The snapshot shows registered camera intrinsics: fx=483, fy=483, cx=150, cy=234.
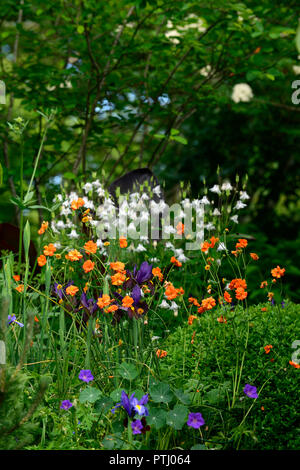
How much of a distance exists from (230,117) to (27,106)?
403 cm

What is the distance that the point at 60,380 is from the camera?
218 cm

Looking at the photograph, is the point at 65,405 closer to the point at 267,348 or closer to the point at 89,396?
the point at 89,396

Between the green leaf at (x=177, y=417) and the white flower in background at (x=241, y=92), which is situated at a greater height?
the white flower in background at (x=241, y=92)

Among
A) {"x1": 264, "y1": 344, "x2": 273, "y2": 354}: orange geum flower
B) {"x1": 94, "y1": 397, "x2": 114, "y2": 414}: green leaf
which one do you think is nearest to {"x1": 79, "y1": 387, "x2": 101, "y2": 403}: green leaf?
{"x1": 94, "y1": 397, "x2": 114, "y2": 414}: green leaf

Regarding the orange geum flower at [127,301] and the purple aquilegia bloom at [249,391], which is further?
the orange geum flower at [127,301]

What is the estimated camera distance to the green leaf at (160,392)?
1863 mm

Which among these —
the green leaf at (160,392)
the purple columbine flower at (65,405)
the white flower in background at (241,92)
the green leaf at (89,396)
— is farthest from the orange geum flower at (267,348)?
the white flower in background at (241,92)

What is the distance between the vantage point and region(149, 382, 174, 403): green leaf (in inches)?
73.4

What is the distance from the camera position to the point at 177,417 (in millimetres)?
1810

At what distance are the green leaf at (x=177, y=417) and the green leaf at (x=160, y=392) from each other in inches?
1.9

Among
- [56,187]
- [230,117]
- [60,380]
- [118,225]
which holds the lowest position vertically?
[60,380]

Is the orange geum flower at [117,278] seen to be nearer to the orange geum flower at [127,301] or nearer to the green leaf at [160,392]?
the orange geum flower at [127,301]
